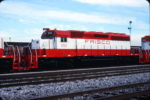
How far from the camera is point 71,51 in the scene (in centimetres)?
2116

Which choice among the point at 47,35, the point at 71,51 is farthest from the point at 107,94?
the point at 47,35

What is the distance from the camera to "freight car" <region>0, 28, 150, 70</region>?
17817 mm

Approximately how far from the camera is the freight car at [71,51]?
1782 cm

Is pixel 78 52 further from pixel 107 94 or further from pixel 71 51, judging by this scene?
pixel 107 94

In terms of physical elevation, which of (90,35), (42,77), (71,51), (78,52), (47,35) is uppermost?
(90,35)

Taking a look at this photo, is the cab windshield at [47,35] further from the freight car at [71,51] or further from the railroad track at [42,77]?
the railroad track at [42,77]

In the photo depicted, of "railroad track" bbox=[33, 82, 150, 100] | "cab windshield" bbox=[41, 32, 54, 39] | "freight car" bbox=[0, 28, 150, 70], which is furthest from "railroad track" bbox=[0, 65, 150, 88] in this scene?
"cab windshield" bbox=[41, 32, 54, 39]

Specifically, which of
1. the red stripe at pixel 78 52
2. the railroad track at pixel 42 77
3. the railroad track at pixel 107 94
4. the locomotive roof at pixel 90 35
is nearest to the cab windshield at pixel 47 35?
the locomotive roof at pixel 90 35

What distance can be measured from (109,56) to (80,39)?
14.0 feet

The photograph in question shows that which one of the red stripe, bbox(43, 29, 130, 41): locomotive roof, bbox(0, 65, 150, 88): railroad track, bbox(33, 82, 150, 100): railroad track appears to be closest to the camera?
bbox(33, 82, 150, 100): railroad track

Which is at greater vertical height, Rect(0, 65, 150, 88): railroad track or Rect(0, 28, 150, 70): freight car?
Rect(0, 28, 150, 70): freight car

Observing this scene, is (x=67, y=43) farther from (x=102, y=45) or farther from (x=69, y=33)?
(x=102, y=45)

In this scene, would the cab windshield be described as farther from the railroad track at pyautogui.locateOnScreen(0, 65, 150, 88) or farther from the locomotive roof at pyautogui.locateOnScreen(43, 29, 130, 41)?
the railroad track at pyautogui.locateOnScreen(0, 65, 150, 88)

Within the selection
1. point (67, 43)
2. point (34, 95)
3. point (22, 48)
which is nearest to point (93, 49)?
point (67, 43)
